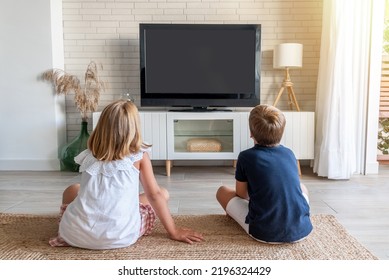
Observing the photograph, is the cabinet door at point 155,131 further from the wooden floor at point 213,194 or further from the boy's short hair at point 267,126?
the boy's short hair at point 267,126

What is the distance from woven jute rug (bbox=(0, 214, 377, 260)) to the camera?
5.62 ft

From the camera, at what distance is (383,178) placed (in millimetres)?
3543

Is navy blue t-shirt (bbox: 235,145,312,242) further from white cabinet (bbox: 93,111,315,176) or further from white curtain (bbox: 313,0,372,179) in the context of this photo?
white cabinet (bbox: 93,111,315,176)

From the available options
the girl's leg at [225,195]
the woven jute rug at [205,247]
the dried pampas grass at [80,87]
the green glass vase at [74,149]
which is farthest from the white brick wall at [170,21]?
the woven jute rug at [205,247]

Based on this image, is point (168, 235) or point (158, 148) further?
point (158, 148)

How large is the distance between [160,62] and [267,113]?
7.09ft

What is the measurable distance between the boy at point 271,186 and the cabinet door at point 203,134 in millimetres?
1853

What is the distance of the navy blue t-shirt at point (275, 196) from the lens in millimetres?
1748

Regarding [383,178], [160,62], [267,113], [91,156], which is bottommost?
[383,178]

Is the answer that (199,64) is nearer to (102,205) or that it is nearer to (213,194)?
(213,194)

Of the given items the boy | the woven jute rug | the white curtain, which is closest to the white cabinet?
the white curtain
